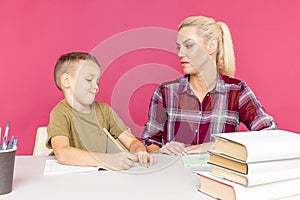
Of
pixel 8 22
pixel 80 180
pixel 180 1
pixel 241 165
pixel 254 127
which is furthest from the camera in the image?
pixel 180 1

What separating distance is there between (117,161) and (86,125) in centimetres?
39

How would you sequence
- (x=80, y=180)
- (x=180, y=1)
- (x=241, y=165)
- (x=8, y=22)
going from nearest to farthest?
(x=241, y=165) → (x=80, y=180) → (x=8, y=22) → (x=180, y=1)

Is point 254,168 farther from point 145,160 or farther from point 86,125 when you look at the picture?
point 86,125

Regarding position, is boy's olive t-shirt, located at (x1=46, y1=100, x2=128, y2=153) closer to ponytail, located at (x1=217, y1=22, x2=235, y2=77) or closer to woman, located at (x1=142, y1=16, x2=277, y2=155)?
woman, located at (x1=142, y1=16, x2=277, y2=155)

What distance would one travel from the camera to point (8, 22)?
222cm

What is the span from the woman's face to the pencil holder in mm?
950

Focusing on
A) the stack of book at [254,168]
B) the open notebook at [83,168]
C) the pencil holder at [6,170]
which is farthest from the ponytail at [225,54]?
the pencil holder at [6,170]

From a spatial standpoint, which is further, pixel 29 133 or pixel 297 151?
pixel 29 133

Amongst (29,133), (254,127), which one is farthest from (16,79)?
(254,127)

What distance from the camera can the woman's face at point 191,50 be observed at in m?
1.78

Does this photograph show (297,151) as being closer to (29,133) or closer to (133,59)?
(133,59)

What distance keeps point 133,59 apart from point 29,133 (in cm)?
69

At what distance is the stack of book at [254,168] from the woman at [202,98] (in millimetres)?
734

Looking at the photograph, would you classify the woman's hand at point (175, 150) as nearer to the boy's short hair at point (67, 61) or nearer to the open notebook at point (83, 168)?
the open notebook at point (83, 168)
